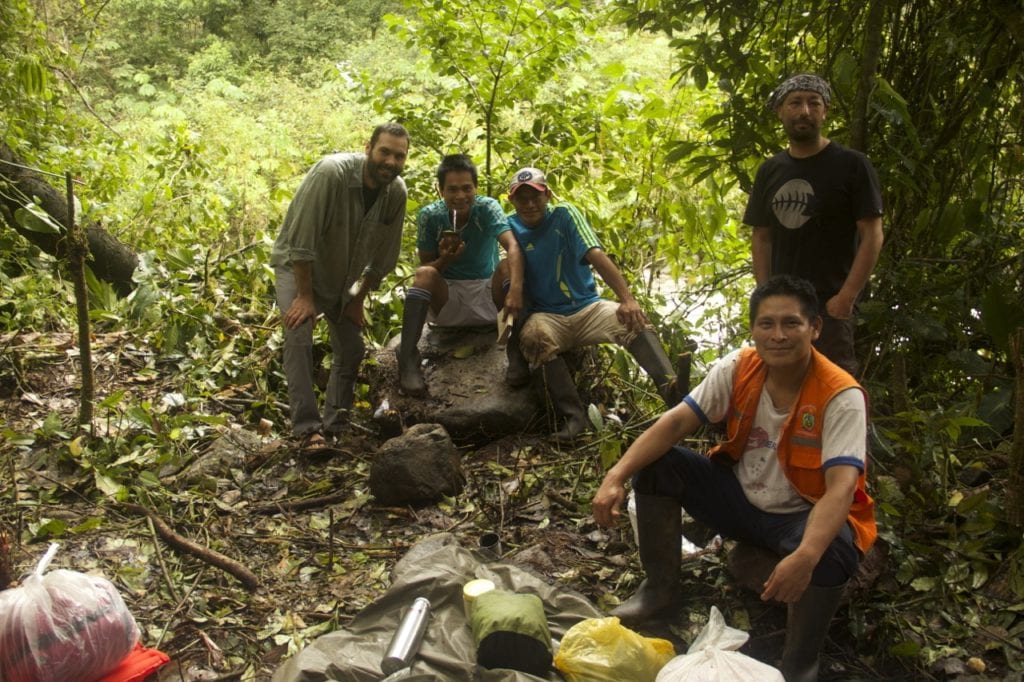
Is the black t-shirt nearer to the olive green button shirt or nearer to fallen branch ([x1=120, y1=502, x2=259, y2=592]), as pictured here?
the olive green button shirt

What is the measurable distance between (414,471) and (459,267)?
148 cm

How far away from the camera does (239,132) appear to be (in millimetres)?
9938

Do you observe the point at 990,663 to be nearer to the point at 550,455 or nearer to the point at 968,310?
the point at 968,310

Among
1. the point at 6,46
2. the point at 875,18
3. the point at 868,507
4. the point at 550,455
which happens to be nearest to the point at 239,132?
the point at 6,46

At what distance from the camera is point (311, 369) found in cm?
443

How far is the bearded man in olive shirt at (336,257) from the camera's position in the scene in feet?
13.8

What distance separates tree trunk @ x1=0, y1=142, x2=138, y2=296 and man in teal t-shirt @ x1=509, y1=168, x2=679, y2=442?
300cm

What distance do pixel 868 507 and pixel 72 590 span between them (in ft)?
7.94

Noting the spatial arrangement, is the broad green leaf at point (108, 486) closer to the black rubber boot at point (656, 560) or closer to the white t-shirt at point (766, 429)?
the black rubber boot at point (656, 560)

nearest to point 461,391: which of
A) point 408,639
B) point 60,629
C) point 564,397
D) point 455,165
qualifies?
point 564,397

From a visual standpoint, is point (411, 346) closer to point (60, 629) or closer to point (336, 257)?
point (336, 257)

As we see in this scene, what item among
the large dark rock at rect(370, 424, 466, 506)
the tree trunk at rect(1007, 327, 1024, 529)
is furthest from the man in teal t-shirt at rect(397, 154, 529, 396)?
the tree trunk at rect(1007, 327, 1024, 529)

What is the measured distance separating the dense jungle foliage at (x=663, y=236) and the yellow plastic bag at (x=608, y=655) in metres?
0.80

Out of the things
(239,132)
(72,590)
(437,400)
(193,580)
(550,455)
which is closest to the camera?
(72,590)
